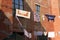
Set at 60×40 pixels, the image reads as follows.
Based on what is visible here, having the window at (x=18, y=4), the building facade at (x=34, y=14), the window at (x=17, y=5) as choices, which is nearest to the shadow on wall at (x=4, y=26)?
the building facade at (x=34, y=14)

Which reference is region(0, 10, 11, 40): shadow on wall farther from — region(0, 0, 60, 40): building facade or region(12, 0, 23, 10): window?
region(12, 0, 23, 10): window

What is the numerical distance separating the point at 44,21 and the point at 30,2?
1746 millimetres

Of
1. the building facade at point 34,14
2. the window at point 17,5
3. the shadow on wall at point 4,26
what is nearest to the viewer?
the shadow on wall at point 4,26

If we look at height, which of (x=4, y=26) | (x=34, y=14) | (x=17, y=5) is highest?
(x=17, y=5)

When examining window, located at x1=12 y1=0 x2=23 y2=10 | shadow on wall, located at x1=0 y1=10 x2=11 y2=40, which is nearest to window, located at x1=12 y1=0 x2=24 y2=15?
window, located at x1=12 y1=0 x2=23 y2=10

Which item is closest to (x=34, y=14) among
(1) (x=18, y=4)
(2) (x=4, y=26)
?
(1) (x=18, y=4)

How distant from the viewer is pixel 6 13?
8.53 meters

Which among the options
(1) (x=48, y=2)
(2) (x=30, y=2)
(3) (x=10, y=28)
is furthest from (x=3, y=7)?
(1) (x=48, y=2)

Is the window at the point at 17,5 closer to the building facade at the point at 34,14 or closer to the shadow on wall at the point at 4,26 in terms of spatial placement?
the building facade at the point at 34,14

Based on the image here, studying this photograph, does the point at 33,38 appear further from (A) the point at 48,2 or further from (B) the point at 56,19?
(A) the point at 48,2

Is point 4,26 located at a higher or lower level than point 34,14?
lower

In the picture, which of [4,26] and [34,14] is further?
[34,14]

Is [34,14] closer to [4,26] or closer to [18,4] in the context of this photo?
[18,4]

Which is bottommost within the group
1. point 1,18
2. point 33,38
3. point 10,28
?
point 33,38
